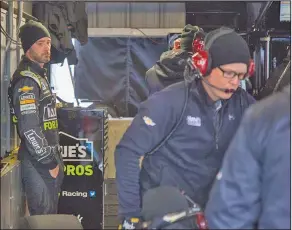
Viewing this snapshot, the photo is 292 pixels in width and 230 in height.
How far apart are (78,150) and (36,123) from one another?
3.29 feet

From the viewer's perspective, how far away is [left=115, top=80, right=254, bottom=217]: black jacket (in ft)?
7.91

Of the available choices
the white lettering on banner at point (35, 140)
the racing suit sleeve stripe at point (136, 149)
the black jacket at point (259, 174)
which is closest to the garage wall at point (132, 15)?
the white lettering on banner at point (35, 140)

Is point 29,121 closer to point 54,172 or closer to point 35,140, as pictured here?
point 35,140

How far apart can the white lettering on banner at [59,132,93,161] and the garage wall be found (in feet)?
7.80

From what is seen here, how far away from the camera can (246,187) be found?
177 centimetres

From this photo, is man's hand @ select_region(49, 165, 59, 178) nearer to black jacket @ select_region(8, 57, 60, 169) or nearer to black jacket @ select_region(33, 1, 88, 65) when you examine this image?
black jacket @ select_region(8, 57, 60, 169)

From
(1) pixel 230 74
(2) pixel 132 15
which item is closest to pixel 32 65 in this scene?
(1) pixel 230 74

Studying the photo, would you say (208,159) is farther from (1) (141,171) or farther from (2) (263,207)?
(2) (263,207)

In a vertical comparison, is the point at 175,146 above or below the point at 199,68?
below

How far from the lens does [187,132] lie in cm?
245

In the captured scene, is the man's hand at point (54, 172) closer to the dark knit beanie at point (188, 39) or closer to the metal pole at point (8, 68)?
the metal pole at point (8, 68)

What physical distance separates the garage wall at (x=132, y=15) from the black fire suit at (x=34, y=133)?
2825 millimetres

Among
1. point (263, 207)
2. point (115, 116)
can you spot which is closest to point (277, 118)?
point (263, 207)

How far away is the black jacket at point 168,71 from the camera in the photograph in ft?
10.6
